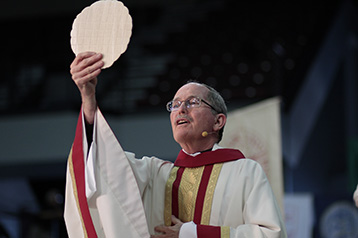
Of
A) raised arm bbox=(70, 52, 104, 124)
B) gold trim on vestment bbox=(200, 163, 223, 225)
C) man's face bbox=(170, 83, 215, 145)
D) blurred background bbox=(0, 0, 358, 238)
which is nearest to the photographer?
raised arm bbox=(70, 52, 104, 124)

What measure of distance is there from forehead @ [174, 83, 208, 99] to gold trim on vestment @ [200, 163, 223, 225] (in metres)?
0.31


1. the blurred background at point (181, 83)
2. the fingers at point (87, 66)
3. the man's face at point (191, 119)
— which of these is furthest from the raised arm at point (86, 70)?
the blurred background at point (181, 83)

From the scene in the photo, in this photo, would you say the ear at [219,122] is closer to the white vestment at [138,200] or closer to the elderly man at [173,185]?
the elderly man at [173,185]

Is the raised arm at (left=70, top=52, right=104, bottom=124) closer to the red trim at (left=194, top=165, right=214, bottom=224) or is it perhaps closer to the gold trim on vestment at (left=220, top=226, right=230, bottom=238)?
the red trim at (left=194, top=165, right=214, bottom=224)

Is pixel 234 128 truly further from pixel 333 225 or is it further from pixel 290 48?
pixel 290 48

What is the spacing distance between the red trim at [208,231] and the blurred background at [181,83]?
5175 millimetres

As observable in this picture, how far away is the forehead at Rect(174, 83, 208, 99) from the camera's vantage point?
269cm

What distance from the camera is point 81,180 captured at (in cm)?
242

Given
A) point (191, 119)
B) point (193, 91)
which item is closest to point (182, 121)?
point (191, 119)

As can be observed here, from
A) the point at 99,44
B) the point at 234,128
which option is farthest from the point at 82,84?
the point at 234,128

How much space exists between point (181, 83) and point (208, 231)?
713cm

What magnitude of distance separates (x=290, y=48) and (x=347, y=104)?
3.96ft

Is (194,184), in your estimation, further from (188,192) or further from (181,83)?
(181,83)

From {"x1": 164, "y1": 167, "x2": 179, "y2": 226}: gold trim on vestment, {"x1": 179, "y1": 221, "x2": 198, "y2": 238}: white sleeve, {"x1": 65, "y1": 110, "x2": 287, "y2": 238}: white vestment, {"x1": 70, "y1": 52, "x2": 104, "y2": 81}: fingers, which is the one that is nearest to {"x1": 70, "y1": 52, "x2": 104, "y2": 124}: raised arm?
{"x1": 70, "y1": 52, "x2": 104, "y2": 81}: fingers
